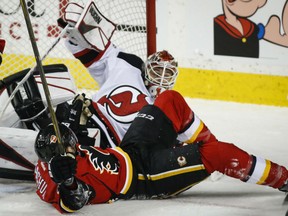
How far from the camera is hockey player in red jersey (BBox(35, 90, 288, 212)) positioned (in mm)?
2980

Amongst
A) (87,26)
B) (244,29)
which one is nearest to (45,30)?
(244,29)

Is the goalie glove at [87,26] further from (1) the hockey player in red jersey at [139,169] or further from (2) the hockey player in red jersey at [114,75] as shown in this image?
(1) the hockey player in red jersey at [139,169]

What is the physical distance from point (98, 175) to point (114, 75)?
0.96 metres

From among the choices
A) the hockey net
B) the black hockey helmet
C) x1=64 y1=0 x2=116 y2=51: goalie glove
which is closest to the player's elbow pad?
the black hockey helmet

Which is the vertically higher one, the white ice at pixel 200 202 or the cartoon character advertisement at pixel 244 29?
the cartoon character advertisement at pixel 244 29

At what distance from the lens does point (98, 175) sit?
121 inches

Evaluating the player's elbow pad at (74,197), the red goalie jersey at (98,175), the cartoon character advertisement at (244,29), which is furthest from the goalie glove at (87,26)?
the cartoon character advertisement at (244,29)

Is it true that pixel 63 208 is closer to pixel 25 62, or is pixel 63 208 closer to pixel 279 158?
pixel 279 158

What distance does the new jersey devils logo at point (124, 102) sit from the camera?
12.2 feet

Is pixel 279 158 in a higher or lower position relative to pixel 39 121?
lower

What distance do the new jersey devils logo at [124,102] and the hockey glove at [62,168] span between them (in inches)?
34.2

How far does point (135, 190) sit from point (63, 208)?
0.33 m

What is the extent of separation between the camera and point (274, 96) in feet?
17.9

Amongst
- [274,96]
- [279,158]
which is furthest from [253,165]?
[274,96]
